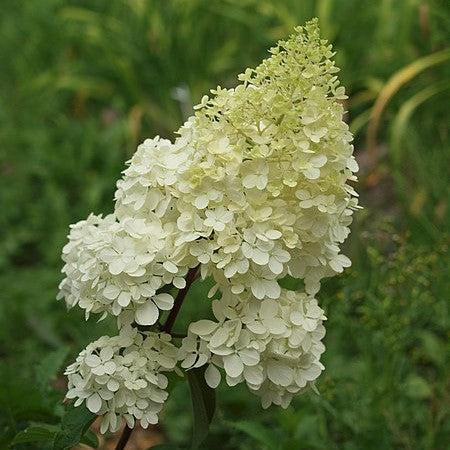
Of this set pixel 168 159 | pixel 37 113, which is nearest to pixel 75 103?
pixel 37 113

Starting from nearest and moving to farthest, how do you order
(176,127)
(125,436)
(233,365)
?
(233,365), (125,436), (176,127)

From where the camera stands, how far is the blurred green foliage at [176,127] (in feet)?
6.09

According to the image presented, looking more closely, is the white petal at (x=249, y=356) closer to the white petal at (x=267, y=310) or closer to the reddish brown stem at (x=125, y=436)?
the white petal at (x=267, y=310)

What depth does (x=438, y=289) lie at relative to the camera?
76.1 inches

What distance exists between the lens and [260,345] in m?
1.09

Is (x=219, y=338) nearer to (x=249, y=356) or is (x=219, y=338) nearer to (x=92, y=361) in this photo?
(x=249, y=356)

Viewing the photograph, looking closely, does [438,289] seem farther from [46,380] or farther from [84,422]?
[84,422]

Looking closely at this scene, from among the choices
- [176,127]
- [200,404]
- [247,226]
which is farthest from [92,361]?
[176,127]

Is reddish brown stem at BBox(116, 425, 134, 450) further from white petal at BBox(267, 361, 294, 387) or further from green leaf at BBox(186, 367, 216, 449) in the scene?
white petal at BBox(267, 361, 294, 387)

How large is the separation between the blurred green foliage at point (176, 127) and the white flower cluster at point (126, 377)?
32 centimetres

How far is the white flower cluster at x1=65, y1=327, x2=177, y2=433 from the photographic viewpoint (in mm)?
1112

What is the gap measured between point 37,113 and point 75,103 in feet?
1.17

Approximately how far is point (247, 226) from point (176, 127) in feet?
9.17

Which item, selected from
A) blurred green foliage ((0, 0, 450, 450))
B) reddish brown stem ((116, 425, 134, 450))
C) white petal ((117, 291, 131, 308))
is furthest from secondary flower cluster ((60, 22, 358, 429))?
blurred green foliage ((0, 0, 450, 450))
